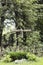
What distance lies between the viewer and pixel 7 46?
80.1ft

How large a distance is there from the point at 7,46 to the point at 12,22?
2441mm

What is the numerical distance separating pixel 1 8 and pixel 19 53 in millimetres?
6937

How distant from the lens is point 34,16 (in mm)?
27094

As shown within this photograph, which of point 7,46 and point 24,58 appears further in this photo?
point 7,46

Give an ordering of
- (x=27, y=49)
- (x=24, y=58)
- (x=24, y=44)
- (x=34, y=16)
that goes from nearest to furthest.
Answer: (x=24, y=58) → (x=27, y=49) → (x=24, y=44) → (x=34, y=16)

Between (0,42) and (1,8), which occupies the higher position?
(1,8)

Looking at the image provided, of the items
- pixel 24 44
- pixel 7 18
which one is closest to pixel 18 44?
pixel 24 44

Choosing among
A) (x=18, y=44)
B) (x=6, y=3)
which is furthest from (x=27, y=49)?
(x=6, y=3)

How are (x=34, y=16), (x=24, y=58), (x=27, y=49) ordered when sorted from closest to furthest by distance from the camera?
(x=24, y=58), (x=27, y=49), (x=34, y=16)

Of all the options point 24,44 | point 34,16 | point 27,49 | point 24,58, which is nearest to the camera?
point 24,58

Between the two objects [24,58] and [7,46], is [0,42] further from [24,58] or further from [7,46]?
[24,58]

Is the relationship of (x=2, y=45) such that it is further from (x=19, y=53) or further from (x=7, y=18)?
(x=19, y=53)

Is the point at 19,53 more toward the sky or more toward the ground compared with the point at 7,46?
more toward the sky

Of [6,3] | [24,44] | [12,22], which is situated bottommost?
[24,44]
